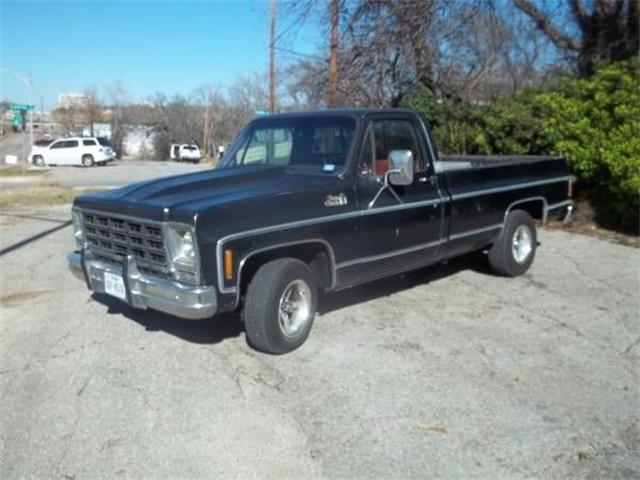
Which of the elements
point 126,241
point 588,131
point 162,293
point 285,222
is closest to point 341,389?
point 285,222

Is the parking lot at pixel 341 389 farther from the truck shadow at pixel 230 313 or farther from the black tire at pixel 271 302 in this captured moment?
the black tire at pixel 271 302

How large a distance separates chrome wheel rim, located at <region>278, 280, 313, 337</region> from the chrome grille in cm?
97

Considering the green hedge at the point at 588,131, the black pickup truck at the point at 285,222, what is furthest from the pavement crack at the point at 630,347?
the green hedge at the point at 588,131

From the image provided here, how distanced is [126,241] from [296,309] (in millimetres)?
1407

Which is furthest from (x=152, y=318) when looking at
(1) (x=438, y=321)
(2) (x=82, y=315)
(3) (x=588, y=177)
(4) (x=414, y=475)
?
(3) (x=588, y=177)

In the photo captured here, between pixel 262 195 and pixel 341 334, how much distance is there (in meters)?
1.50

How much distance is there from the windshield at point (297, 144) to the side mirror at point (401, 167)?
0.40 meters

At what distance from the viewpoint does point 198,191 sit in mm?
4812

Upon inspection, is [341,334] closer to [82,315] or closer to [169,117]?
[82,315]

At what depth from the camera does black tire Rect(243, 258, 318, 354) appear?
4.61m

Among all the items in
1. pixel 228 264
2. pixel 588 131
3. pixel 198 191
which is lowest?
pixel 228 264

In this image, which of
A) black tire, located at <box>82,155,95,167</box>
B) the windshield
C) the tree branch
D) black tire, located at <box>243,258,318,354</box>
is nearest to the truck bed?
the windshield

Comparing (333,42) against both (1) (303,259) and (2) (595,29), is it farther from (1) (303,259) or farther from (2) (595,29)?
(1) (303,259)

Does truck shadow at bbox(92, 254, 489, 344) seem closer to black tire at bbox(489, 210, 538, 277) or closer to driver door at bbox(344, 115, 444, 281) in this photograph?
black tire at bbox(489, 210, 538, 277)
